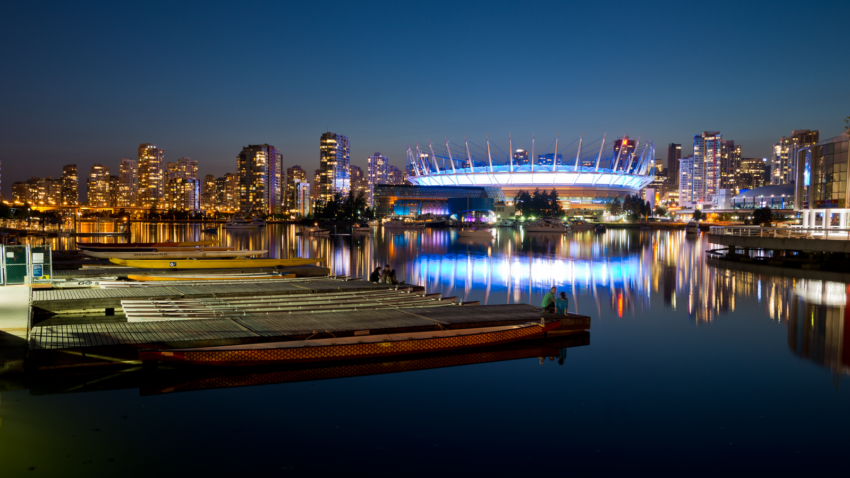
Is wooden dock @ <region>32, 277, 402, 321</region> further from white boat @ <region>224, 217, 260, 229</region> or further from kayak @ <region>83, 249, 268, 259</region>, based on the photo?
white boat @ <region>224, 217, 260, 229</region>

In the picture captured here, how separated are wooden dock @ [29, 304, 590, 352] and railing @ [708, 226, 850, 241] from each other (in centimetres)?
2817

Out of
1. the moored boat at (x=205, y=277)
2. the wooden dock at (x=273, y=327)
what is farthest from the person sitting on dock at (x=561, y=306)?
the moored boat at (x=205, y=277)

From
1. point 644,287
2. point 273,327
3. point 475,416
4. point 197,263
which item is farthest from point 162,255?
point 475,416

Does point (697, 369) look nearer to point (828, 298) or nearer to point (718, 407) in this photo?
point (718, 407)

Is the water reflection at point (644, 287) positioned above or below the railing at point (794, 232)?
below

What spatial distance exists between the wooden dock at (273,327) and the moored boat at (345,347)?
0.32 meters

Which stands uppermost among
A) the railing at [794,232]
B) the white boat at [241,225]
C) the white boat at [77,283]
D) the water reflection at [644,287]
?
the railing at [794,232]

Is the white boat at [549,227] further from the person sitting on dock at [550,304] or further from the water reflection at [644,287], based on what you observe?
the person sitting on dock at [550,304]

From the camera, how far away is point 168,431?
9078 millimetres

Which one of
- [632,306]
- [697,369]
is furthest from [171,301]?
[632,306]

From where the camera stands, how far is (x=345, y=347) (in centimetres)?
1249

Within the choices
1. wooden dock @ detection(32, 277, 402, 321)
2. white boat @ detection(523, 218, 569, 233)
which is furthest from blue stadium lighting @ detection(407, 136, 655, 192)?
wooden dock @ detection(32, 277, 402, 321)

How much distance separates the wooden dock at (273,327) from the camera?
1185 centimetres

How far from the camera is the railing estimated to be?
36.0 metres
